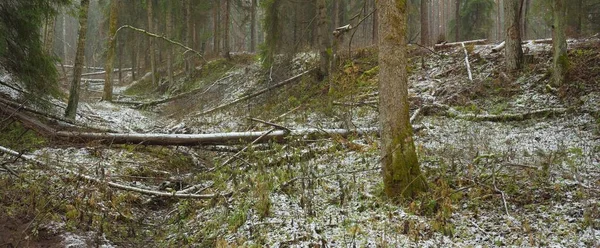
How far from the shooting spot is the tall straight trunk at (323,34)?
1498cm

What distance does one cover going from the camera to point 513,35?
1197cm

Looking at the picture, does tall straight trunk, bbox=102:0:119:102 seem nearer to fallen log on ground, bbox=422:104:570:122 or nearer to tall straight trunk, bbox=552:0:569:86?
fallen log on ground, bbox=422:104:570:122

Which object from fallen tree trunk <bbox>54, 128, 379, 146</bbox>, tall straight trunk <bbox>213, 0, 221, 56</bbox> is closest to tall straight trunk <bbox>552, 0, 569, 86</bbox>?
fallen tree trunk <bbox>54, 128, 379, 146</bbox>

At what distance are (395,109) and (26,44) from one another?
8.94 metres

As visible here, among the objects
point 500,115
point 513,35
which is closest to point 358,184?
point 500,115

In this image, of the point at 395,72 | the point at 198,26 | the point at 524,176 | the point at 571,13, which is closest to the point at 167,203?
the point at 395,72

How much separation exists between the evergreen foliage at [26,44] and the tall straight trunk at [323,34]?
8.11 metres

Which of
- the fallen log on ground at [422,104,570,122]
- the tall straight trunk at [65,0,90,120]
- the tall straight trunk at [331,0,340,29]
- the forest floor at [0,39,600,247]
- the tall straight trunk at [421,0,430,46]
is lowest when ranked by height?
the forest floor at [0,39,600,247]

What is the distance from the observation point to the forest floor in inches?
191

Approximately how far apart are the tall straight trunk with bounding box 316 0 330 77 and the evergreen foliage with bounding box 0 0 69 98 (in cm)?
811

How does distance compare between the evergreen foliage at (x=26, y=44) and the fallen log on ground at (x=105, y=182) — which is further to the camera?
the evergreen foliage at (x=26, y=44)

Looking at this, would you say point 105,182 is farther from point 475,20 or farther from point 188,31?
point 475,20

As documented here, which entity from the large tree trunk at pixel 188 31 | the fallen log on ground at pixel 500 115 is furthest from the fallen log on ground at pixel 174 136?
the large tree trunk at pixel 188 31

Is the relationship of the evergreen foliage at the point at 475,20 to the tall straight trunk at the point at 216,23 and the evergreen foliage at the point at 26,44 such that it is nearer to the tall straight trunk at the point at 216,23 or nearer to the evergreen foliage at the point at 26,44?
the tall straight trunk at the point at 216,23
